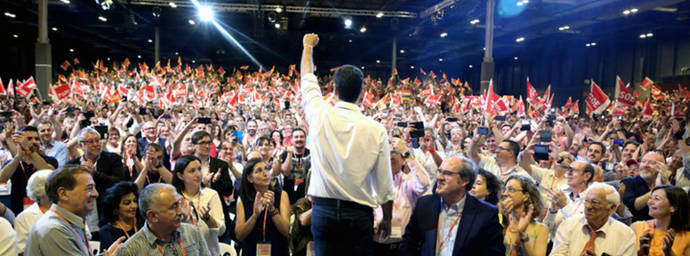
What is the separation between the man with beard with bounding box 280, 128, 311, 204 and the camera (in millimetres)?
4301

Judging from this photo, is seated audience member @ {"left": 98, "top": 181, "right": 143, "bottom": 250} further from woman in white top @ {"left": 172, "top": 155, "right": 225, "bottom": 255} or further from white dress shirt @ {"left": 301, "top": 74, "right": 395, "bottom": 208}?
white dress shirt @ {"left": 301, "top": 74, "right": 395, "bottom": 208}

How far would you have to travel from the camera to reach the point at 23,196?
4.04m

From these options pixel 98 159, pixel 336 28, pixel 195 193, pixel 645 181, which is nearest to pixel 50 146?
pixel 98 159

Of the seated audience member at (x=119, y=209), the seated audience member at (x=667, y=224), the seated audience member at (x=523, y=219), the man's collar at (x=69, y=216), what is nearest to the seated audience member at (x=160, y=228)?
the man's collar at (x=69, y=216)

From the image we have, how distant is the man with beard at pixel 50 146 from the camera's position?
15.4 feet

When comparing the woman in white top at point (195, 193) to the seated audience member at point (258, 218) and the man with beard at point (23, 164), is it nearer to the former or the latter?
the seated audience member at point (258, 218)

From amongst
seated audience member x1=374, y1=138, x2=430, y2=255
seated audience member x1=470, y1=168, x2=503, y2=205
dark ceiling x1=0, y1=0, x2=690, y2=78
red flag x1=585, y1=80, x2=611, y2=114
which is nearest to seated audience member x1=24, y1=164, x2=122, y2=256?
seated audience member x1=374, y1=138, x2=430, y2=255

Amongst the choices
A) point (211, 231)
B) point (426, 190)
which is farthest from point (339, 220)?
point (426, 190)

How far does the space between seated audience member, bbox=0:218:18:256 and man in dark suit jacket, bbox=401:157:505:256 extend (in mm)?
2104

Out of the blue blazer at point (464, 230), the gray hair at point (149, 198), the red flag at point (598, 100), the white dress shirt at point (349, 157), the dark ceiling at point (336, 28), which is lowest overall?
the blue blazer at point (464, 230)

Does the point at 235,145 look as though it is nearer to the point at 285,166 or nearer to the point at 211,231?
the point at 285,166

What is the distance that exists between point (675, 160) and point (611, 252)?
10.2 ft

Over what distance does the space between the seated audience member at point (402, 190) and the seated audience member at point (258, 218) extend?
0.70m

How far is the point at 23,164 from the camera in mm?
4039
